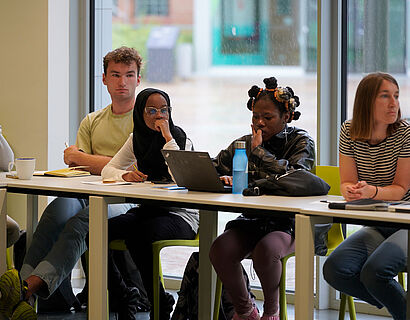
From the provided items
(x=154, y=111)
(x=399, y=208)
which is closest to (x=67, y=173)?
(x=154, y=111)

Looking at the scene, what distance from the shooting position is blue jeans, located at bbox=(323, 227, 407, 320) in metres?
2.75

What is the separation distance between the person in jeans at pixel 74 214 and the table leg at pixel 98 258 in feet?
1.12

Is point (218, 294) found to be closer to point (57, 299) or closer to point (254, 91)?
point (254, 91)

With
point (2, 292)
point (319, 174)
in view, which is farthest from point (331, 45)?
point (2, 292)

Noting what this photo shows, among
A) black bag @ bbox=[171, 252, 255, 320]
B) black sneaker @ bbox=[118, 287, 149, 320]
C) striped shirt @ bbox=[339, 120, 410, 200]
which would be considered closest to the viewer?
striped shirt @ bbox=[339, 120, 410, 200]

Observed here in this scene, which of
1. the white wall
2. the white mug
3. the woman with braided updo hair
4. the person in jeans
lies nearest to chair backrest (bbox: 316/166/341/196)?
the woman with braided updo hair

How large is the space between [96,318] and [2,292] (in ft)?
1.47

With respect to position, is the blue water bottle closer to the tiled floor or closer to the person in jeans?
the person in jeans

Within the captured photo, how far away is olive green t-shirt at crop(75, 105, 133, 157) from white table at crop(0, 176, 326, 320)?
376 millimetres

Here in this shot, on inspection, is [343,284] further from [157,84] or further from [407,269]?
[157,84]

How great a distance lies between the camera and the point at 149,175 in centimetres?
356

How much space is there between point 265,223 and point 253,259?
8.3 inches

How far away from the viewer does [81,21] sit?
4961 millimetres

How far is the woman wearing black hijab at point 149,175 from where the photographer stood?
330cm
